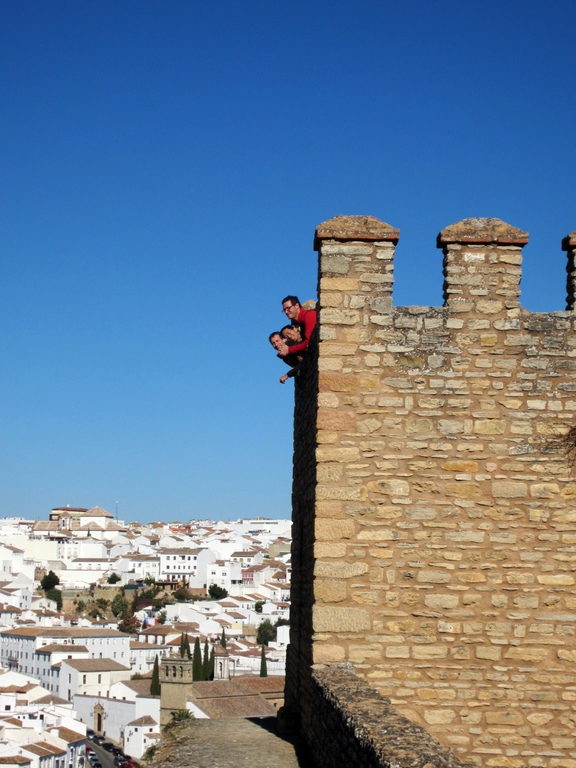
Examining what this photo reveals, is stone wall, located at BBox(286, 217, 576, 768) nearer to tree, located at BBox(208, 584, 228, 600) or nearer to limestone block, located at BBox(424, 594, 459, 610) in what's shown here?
limestone block, located at BBox(424, 594, 459, 610)

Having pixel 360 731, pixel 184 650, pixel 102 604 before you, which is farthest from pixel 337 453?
pixel 102 604

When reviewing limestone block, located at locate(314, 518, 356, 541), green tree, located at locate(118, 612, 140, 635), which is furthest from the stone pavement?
green tree, located at locate(118, 612, 140, 635)

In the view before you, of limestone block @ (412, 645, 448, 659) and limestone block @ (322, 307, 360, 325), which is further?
limestone block @ (322, 307, 360, 325)

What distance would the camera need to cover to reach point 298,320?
7.93 metres

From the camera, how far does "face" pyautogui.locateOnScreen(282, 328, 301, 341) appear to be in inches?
315

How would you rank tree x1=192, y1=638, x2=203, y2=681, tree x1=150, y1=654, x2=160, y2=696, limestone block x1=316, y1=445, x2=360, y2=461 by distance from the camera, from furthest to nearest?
tree x1=150, y1=654, x2=160, y2=696
tree x1=192, y1=638, x2=203, y2=681
limestone block x1=316, y1=445, x2=360, y2=461

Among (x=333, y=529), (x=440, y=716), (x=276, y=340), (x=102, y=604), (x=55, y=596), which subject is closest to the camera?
(x=440, y=716)

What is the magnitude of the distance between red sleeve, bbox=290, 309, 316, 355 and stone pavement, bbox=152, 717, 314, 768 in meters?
2.90

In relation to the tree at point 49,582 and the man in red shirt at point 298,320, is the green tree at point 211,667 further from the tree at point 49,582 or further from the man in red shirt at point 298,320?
the man in red shirt at point 298,320

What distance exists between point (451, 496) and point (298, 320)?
6.25 ft

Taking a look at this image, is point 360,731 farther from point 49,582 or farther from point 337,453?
point 49,582

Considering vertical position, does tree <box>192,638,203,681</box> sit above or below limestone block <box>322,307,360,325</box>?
below

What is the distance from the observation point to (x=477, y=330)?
7066 millimetres

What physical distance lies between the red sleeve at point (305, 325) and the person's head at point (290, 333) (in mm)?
66
